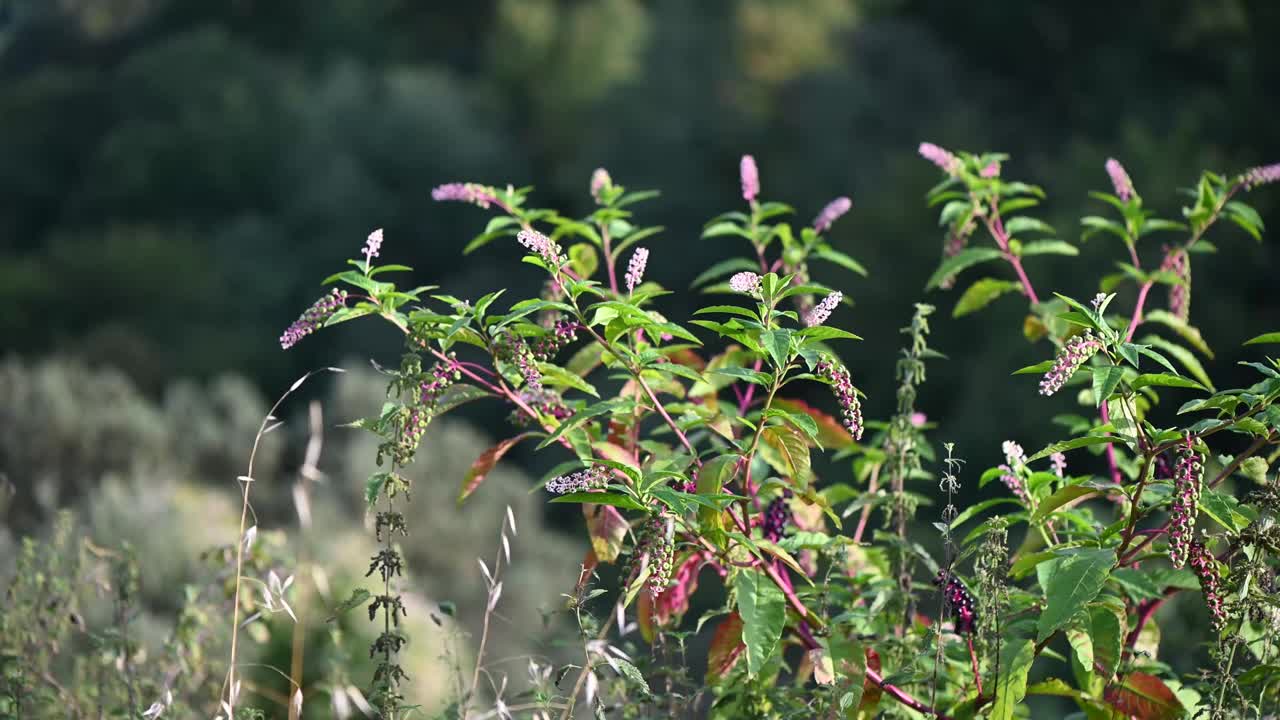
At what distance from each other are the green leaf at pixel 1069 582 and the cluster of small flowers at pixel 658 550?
44cm

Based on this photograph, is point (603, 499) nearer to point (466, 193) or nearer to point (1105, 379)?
point (1105, 379)

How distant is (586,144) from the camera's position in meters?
24.8

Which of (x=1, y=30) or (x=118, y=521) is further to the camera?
(x=118, y=521)

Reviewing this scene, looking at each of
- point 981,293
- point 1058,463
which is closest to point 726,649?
point 1058,463

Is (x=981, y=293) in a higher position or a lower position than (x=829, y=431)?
higher

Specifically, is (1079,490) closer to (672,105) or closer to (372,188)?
(672,105)

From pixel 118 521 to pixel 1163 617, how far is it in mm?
6142

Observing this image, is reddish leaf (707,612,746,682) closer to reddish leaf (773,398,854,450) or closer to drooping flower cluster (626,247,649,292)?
reddish leaf (773,398,854,450)

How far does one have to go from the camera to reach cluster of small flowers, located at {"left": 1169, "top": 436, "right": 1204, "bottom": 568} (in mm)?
1456

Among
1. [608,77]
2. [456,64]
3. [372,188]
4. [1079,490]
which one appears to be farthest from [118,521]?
[456,64]

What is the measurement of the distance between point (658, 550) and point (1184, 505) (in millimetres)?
618

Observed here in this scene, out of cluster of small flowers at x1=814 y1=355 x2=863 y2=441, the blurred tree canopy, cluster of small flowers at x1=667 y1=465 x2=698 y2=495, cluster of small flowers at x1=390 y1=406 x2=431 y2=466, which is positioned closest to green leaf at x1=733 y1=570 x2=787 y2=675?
cluster of small flowers at x1=667 y1=465 x2=698 y2=495

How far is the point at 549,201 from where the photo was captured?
2630 cm

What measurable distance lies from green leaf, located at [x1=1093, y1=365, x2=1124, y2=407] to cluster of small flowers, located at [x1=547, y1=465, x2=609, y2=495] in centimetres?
60
